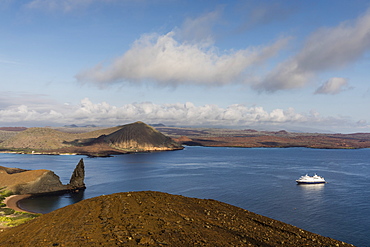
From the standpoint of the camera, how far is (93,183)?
89.6 m

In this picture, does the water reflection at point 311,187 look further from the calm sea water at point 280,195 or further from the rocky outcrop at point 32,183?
the rocky outcrop at point 32,183

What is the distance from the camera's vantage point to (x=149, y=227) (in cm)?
1902

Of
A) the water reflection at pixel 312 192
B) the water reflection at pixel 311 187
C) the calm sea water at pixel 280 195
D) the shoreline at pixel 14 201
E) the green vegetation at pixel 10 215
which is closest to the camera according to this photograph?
the green vegetation at pixel 10 215

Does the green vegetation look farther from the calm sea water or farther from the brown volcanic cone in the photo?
the brown volcanic cone

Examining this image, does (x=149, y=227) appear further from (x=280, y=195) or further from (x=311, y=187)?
(x=311, y=187)

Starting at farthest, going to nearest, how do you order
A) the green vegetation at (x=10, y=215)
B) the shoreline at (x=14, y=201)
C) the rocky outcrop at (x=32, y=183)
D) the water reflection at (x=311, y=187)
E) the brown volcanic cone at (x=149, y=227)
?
the water reflection at (x=311, y=187) < the rocky outcrop at (x=32, y=183) < the shoreline at (x=14, y=201) < the green vegetation at (x=10, y=215) < the brown volcanic cone at (x=149, y=227)

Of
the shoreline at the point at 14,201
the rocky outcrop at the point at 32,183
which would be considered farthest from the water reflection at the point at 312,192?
the shoreline at the point at 14,201

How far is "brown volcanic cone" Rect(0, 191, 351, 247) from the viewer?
17.4 metres

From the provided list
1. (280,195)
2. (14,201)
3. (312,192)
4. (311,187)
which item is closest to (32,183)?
(14,201)

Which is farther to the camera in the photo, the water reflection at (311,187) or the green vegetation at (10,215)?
the water reflection at (311,187)

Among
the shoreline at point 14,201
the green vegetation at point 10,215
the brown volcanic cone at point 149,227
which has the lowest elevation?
the shoreline at point 14,201

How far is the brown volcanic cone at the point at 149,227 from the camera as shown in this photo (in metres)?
17.4

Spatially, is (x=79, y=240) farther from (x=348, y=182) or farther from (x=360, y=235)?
(x=348, y=182)

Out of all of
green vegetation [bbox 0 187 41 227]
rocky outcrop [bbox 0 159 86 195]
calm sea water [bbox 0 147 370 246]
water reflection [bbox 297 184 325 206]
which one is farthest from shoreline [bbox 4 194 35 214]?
water reflection [bbox 297 184 325 206]
